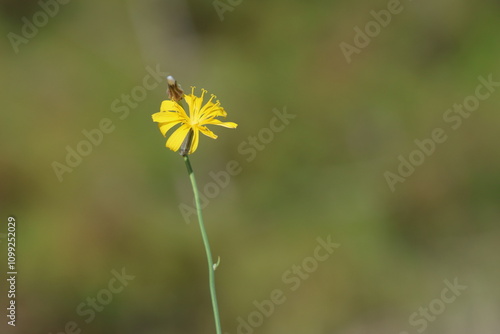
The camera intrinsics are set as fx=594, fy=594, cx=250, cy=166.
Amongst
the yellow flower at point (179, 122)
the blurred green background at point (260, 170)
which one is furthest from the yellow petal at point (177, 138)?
the blurred green background at point (260, 170)

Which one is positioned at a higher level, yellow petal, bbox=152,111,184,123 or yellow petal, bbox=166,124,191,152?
yellow petal, bbox=152,111,184,123

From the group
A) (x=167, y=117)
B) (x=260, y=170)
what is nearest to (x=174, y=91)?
(x=167, y=117)

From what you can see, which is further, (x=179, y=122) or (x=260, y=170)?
(x=260, y=170)

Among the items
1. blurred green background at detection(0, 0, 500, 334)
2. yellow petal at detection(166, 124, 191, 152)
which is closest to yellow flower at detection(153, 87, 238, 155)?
yellow petal at detection(166, 124, 191, 152)

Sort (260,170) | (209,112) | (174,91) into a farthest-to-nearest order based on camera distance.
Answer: (260,170) < (209,112) < (174,91)

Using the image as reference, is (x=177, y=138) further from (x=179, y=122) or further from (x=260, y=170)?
(x=260, y=170)

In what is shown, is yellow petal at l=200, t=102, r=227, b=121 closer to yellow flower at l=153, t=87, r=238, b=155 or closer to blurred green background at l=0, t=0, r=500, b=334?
yellow flower at l=153, t=87, r=238, b=155
